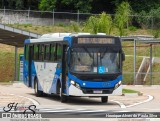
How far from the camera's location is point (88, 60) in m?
25.7

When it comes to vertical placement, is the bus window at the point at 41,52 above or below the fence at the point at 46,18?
below

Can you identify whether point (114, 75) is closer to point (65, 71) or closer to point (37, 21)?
point (65, 71)

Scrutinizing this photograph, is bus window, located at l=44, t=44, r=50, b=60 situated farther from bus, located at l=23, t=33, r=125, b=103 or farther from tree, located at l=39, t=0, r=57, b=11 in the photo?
tree, located at l=39, t=0, r=57, b=11

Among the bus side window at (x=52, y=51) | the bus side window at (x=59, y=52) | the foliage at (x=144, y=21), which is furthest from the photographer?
the foliage at (x=144, y=21)

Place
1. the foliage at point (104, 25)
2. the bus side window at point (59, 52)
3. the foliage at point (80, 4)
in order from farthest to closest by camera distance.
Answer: the foliage at point (80, 4)
the foliage at point (104, 25)
the bus side window at point (59, 52)

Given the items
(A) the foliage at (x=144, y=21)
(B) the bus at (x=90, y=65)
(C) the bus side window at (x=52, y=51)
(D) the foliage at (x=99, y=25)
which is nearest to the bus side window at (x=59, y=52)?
(B) the bus at (x=90, y=65)

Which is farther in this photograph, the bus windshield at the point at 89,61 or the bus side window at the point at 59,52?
the bus side window at the point at 59,52

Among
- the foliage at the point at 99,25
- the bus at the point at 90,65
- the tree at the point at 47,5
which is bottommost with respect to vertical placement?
the bus at the point at 90,65

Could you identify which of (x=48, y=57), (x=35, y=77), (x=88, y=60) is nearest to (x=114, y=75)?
(x=88, y=60)

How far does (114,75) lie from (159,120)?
13.1 m

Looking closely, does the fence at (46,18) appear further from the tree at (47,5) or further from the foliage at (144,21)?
the tree at (47,5)

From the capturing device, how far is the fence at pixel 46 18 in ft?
220

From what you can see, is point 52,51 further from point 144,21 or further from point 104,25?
point 144,21

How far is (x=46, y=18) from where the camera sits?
68.8 m
